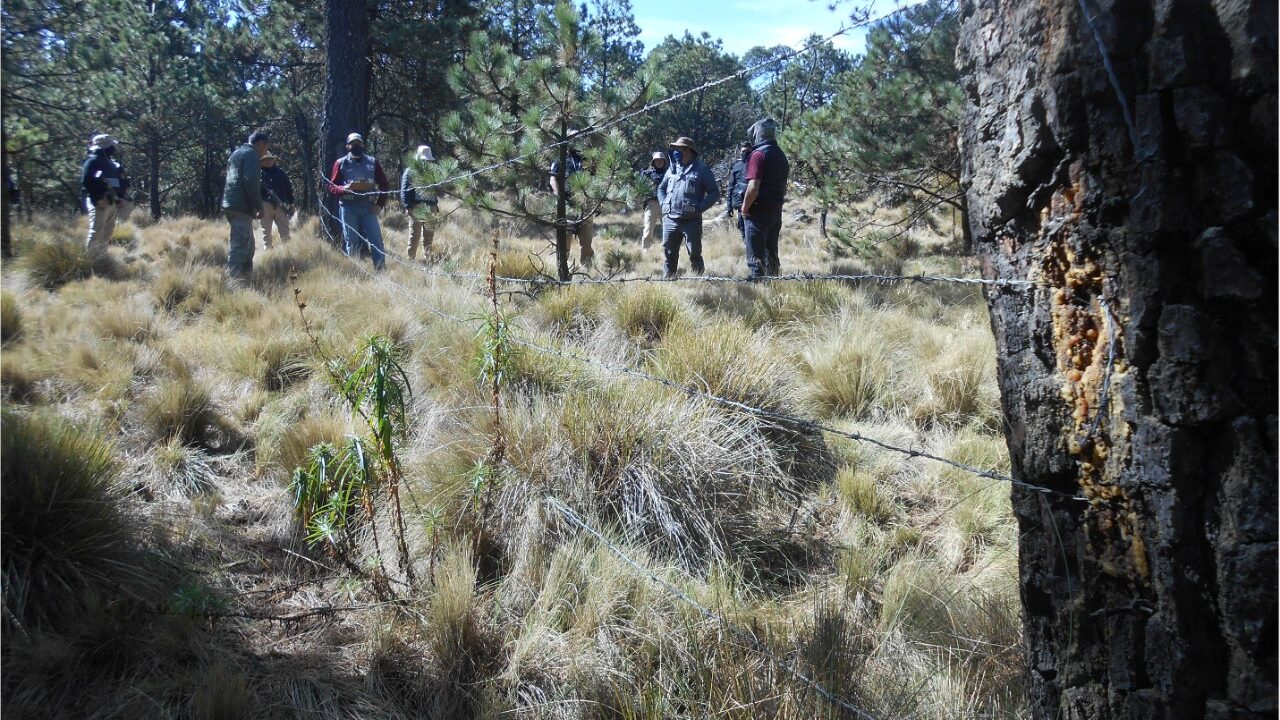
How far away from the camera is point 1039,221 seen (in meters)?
1.59

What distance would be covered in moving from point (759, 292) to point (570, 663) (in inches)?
197

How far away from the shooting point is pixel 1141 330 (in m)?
1.41

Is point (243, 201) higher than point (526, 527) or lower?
higher

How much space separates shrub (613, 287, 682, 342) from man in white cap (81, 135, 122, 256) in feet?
A: 22.2

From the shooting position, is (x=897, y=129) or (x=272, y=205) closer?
(x=897, y=129)

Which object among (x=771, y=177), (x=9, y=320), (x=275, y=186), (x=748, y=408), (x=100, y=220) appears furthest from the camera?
(x=275, y=186)

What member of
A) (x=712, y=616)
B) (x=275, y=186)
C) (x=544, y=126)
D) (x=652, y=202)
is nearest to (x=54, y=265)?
(x=275, y=186)

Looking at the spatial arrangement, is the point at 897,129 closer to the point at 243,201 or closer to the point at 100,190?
the point at 243,201

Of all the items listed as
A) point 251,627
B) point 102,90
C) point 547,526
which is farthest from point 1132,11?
point 102,90

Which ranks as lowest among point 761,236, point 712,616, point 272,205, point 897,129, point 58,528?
point 712,616

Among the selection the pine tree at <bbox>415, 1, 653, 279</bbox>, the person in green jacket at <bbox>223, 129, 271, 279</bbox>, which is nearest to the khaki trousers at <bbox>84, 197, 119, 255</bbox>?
the person in green jacket at <bbox>223, 129, 271, 279</bbox>

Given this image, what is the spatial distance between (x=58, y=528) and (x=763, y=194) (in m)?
6.57

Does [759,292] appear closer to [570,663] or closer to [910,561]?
[910,561]

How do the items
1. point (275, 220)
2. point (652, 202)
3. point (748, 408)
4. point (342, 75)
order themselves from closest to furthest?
point (748, 408), point (342, 75), point (275, 220), point (652, 202)
